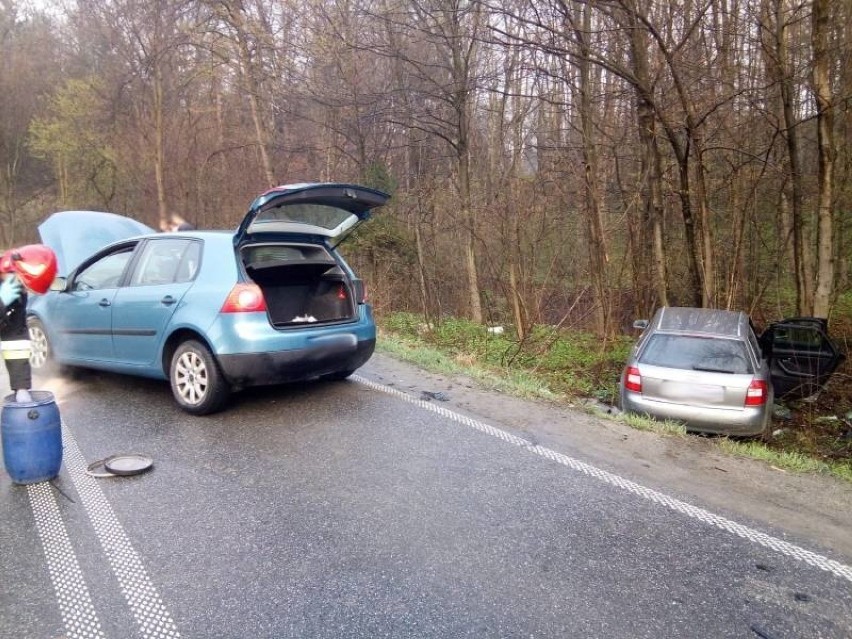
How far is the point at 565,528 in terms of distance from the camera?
328 cm

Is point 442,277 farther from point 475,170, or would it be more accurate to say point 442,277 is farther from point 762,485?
point 762,485

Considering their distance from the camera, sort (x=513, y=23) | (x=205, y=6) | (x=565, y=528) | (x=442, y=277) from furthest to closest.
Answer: (x=205, y=6)
(x=442, y=277)
(x=513, y=23)
(x=565, y=528)

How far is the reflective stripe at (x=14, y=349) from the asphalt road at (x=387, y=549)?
2.57 feet

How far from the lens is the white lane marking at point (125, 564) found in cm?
246

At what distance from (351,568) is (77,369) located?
17.6 ft

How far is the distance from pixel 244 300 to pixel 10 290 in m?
1.60

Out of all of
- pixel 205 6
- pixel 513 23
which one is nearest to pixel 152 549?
pixel 513 23

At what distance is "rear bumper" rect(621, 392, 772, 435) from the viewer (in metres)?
6.54

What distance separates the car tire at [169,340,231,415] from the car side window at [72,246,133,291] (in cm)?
135

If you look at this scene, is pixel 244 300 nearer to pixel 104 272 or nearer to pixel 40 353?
pixel 104 272

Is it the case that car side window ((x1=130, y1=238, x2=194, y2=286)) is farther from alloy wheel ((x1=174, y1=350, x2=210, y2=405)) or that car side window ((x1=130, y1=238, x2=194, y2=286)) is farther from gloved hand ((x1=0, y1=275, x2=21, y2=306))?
gloved hand ((x1=0, y1=275, x2=21, y2=306))

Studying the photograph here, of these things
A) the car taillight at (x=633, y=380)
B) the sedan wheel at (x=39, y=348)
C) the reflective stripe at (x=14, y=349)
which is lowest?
the car taillight at (x=633, y=380)

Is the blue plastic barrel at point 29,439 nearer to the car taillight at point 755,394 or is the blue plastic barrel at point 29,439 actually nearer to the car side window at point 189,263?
the car side window at point 189,263

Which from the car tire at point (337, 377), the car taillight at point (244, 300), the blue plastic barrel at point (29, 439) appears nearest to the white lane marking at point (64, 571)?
the blue plastic barrel at point (29, 439)
